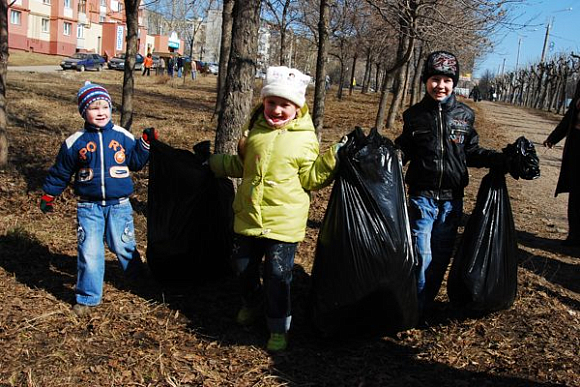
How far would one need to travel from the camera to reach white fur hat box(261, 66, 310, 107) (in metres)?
2.69

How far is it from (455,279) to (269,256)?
3.65ft

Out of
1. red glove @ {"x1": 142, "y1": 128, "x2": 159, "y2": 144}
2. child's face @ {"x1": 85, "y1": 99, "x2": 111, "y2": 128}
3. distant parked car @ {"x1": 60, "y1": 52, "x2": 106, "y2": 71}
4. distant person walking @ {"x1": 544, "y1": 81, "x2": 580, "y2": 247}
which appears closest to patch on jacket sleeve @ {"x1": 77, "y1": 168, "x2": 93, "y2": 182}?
child's face @ {"x1": 85, "y1": 99, "x2": 111, "y2": 128}

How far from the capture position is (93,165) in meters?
2.97

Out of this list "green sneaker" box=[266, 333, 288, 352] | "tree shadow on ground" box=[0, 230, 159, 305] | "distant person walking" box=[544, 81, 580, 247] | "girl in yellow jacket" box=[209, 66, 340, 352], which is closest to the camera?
"girl in yellow jacket" box=[209, 66, 340, 352]

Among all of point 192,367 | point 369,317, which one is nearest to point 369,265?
point 369,317

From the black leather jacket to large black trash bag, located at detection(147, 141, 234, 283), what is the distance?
4.00 ft

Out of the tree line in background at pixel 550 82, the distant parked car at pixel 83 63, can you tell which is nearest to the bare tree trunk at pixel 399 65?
the tree line in background at pixel 550 82

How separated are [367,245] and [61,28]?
164 feet

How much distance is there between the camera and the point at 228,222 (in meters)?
3.43

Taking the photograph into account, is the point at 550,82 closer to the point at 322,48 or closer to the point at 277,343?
the point at 322,48

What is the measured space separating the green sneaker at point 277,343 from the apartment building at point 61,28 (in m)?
38.7

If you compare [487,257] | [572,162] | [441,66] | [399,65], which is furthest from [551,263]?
[399,65]

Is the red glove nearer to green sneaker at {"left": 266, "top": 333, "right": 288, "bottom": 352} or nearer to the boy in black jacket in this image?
green sneaker at {"left": 266, "top": 333, "right": 288, "bottom": 352}

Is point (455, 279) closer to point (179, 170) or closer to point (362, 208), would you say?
point (362, 208)
